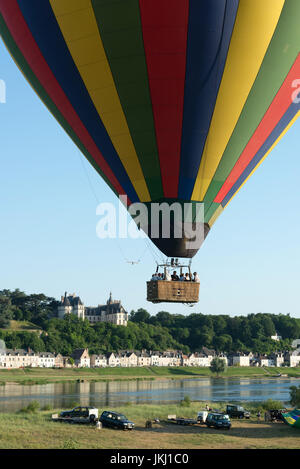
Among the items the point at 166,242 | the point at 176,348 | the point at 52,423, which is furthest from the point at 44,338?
the point at 166,242

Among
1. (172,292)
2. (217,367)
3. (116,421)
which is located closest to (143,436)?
(116,421)

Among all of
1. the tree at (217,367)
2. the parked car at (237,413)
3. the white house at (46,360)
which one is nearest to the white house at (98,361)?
the white house at (46,360)

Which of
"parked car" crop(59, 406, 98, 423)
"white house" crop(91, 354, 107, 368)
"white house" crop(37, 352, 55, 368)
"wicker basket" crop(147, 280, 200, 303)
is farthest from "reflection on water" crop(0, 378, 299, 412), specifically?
"white house" crop(91, 354, 107, 368)

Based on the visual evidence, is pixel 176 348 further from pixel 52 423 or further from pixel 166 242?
pixel 166 242

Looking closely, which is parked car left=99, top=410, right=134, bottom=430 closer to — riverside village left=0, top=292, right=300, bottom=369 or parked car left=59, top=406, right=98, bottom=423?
parked car left=59, top=406, right=98, bottom=423

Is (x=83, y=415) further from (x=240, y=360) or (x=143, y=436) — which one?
(x=240, y=360)

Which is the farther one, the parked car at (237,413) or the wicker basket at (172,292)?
the parked car at (237,413)

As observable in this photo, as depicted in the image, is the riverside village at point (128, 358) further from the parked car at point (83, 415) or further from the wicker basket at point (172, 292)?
the wicker basket at point (172, 292)
